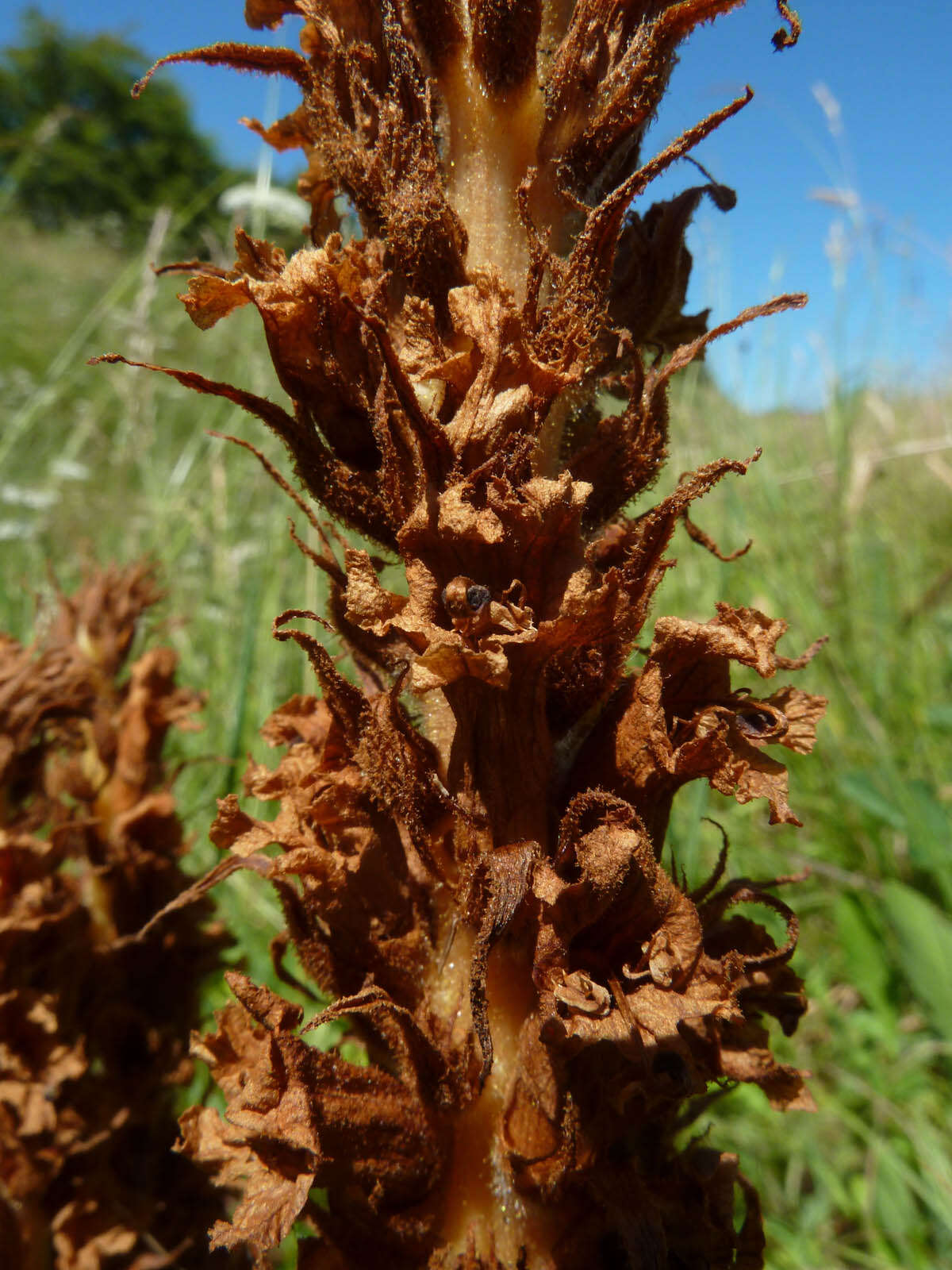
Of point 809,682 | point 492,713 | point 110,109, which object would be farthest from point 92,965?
point 110,109

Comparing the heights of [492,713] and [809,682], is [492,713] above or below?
below

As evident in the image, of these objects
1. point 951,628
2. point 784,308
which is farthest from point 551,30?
point 951,628

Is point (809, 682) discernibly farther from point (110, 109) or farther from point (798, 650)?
point (110, 109)

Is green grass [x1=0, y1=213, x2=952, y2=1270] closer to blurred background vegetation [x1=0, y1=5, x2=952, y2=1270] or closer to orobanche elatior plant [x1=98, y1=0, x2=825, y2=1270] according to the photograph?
blurred background vegetation [x1=0, y1=5, x2=952, y2=1270]

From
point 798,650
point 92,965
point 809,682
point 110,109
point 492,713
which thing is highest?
point 110,109

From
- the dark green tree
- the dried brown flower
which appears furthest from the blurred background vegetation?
the dark green tree

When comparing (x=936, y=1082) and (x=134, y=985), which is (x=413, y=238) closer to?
(x=134, y=985)
